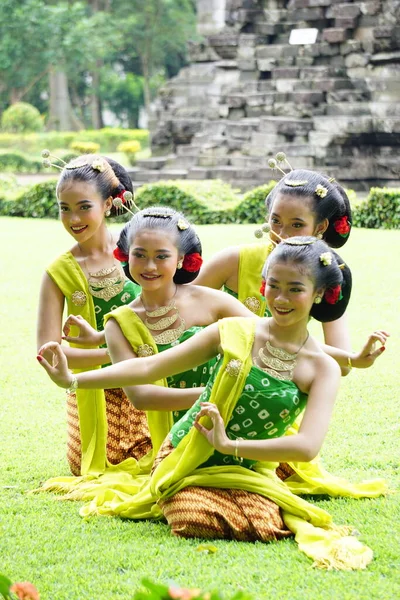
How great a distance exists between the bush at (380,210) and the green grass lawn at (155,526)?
15.2ft

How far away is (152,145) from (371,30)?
5.98 metres

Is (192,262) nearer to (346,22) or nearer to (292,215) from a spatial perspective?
(292,215)

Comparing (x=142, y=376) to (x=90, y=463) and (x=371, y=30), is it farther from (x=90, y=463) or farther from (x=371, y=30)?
(x=371, y=30)

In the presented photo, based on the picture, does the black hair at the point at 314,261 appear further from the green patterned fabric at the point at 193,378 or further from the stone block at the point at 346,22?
the stone block at the point at 346,22

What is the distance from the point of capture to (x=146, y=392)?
3.76 meters

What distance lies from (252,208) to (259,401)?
1012cm

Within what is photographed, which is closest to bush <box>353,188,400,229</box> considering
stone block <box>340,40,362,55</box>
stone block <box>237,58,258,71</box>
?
stone block <box>340,40,362,55</box>

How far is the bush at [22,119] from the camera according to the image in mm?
34438

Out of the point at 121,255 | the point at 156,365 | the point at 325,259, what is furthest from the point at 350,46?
the point at 156,365

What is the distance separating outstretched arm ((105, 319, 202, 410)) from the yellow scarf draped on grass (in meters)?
0.19

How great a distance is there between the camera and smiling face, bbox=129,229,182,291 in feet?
12.5

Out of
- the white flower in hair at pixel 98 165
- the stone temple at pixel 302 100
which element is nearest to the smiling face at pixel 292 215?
the white flower in hair at pixel 98 165

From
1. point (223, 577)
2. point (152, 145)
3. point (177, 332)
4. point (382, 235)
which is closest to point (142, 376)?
point (177, 332)

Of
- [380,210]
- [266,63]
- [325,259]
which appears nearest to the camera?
[325,259]
